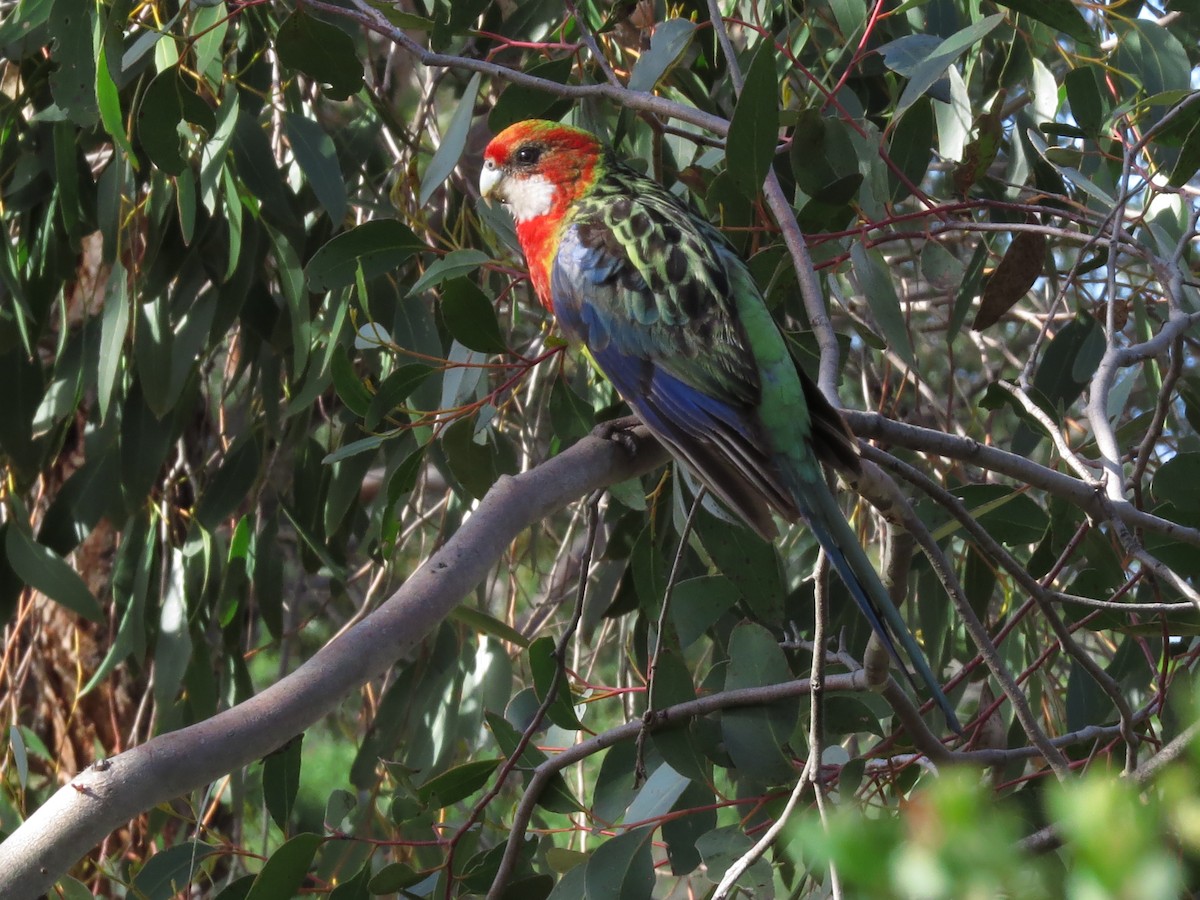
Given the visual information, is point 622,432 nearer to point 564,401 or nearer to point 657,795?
point 564,401

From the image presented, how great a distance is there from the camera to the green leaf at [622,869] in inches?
63.1

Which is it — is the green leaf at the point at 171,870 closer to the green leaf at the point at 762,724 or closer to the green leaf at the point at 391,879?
the green leaf at the point at 391,879

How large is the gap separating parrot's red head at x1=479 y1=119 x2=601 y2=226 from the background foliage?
0.09m

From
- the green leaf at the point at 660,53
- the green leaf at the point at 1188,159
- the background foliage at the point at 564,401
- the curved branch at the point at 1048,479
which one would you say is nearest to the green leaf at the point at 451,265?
the background foliage at the point at 564,401

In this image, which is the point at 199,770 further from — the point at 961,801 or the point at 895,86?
the point at 895,86

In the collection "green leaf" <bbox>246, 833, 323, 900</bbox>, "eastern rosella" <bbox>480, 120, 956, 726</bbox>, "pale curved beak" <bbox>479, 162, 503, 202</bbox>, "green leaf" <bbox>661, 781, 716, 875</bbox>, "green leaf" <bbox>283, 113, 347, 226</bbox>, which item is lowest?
"green leaf" <bbox>661, 781, 716, 875</bbox>

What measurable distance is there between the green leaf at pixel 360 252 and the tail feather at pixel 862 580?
2.67 ft

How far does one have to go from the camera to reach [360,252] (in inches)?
79.9

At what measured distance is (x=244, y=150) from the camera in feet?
8.17

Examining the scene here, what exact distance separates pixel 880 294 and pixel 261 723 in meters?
1.26

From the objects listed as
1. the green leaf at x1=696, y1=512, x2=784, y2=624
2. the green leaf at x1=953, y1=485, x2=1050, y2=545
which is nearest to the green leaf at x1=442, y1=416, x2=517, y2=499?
the green leaf at x1=696, y1=512, x2=784, y2=624

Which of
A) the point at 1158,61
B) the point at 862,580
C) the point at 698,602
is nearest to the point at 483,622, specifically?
the point at 698,602

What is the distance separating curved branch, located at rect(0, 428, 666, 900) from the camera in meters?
0.96

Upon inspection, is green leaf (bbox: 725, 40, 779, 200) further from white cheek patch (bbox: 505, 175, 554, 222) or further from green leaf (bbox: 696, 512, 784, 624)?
white cheek patch (bbox: 505, 175, 554, 222)
